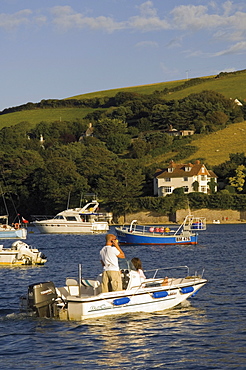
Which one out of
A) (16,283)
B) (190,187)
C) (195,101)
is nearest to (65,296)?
(16,283)

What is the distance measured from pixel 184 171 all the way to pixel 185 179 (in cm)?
205

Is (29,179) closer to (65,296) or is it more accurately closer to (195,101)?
(195,101)

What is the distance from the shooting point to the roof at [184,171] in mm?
130250

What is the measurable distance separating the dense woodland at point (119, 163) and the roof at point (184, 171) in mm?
3726

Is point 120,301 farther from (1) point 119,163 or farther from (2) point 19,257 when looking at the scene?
(1) point 119,163

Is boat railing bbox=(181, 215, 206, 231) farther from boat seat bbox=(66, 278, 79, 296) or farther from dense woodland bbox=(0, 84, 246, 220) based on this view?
boat seat bbox=(66, 278, 79, 296)

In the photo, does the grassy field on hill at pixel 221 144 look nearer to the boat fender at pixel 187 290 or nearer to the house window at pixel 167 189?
the house window at pixel 167 189

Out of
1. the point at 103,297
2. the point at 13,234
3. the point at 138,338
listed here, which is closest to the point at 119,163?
the point at 13,234

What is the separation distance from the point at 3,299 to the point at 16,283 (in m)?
5.62

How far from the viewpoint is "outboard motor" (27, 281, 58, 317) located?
925 inches

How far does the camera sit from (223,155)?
146750 millimetres

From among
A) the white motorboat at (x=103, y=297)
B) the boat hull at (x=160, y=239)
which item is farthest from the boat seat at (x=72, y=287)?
the boat hull at (x=160, y=239)

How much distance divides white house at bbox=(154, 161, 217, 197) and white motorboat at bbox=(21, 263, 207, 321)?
341ft

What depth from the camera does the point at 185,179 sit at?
132 metres
